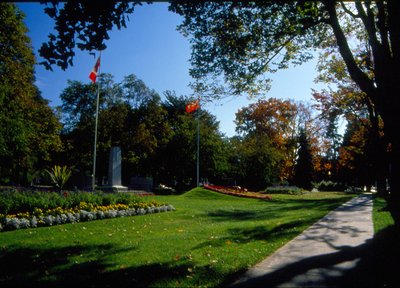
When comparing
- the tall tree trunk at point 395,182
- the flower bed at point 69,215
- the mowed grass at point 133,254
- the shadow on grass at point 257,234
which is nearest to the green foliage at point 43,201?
the flower bed at point 69,215

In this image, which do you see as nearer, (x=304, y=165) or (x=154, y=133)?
(x=154, y=133)

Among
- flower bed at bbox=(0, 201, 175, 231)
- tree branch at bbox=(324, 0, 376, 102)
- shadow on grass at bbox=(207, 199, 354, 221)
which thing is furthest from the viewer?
shadow on grass at bbox=(207, 199, 354, 221)

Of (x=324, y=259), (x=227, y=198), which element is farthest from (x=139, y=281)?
(x=227, y=198)

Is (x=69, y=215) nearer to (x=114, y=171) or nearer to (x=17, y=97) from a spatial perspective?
(x=114, y=171)

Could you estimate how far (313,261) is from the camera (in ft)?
20.0

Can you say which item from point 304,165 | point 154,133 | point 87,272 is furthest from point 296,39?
point 304,165

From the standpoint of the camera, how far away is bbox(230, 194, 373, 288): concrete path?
4993mm

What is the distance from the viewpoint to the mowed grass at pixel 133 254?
16.8ft

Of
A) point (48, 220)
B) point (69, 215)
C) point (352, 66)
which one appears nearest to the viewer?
point (352, 66)

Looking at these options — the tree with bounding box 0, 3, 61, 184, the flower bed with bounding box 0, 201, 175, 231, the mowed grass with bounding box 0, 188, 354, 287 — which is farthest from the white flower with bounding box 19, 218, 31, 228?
the tree with bounding box 0, 3, 61, 184

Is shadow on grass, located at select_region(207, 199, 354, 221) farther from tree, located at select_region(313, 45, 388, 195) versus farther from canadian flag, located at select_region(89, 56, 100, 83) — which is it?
canadian flag, located at select_region(89, 56, 100, 83)

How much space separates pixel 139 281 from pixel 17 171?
5097 cm

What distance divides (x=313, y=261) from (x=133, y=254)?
352 cm

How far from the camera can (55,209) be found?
38.0ft
